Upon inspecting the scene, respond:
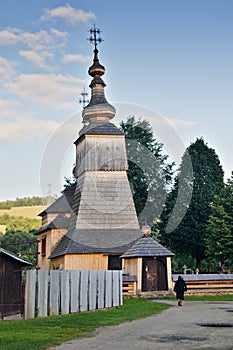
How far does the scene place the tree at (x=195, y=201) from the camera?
56281 mm

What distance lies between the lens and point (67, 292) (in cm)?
2250

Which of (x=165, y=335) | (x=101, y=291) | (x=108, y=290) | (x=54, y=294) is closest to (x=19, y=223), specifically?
(x=108, y=290)

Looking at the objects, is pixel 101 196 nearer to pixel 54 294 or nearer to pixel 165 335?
pixel 54 294

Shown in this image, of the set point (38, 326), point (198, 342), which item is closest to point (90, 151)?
point (38, 326)

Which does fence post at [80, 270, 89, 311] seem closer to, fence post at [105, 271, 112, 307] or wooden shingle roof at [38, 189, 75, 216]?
fence post at [105, 271, 112, 307]

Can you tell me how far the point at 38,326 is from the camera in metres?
17.0

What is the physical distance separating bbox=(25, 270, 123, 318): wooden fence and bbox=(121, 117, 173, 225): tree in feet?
109

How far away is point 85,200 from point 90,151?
4.26 metres

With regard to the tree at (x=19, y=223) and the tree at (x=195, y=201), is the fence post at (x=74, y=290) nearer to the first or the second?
the tree at (x=195, y=201)

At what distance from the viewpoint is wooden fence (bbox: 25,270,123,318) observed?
2108cm

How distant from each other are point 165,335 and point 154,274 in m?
21.8

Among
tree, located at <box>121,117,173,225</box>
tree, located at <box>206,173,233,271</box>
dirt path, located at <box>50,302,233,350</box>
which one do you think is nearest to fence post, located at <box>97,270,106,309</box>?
dirt path, located at <box>50,302,233,350</box>

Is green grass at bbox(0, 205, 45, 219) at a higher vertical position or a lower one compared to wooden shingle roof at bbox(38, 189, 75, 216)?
higher

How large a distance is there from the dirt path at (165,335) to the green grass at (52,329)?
0.46 m
